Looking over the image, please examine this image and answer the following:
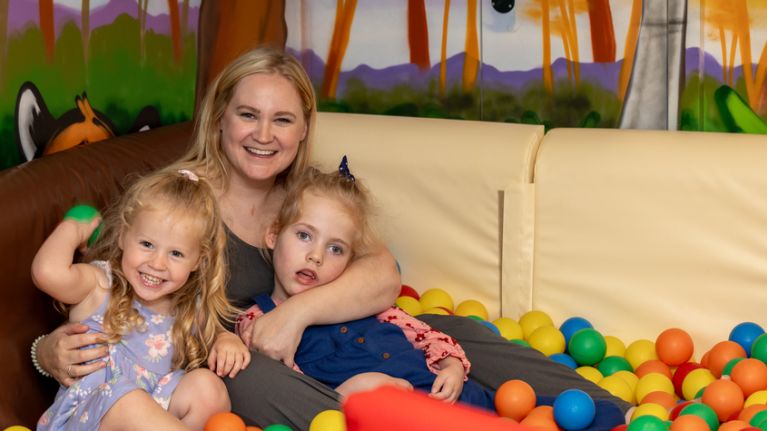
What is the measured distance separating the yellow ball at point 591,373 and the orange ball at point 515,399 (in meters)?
0.27

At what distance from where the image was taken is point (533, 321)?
257 cm

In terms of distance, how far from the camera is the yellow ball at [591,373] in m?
2.41

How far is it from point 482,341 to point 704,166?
2.12ft

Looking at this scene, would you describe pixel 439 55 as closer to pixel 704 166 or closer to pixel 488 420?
pixel 704 166

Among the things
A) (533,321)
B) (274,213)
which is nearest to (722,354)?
(533,321)

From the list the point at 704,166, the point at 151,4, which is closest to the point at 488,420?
the point at 704,166

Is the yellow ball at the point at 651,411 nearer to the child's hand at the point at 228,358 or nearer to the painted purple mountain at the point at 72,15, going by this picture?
the child's hand at the point at 228,358

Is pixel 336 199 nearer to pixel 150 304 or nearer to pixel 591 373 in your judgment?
pixel 150 304

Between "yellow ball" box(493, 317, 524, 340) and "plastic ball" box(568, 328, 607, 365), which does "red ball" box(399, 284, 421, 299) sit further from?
"plastic ball" box(568, 328, 607, 365)

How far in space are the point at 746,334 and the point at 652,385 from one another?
0.25 metres

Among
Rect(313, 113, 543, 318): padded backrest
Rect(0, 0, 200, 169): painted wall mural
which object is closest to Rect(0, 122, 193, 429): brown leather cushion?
Rect(0, 0, 200, 169): painted wall mural

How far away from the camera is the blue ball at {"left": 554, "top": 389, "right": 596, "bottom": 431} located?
6.59ft

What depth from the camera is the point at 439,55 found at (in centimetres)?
315

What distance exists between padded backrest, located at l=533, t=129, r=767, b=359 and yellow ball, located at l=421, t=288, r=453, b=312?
217 millimetres
